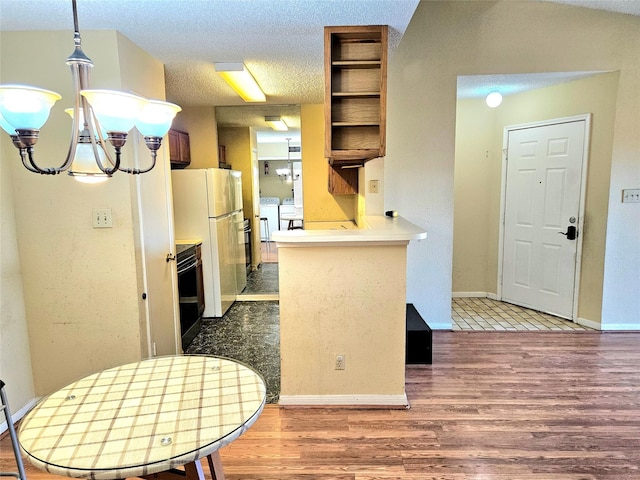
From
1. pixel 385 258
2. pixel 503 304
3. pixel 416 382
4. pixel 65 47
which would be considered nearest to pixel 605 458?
pixel 416 382

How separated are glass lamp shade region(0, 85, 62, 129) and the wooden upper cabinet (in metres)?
1.51

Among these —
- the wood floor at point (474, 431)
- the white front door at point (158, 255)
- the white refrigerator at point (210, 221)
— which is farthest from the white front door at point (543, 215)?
the white front door at point (158, 255)

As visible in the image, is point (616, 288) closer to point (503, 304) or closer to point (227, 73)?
point (503, 304)

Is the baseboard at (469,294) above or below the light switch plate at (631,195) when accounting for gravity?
below

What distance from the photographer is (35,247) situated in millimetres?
2379

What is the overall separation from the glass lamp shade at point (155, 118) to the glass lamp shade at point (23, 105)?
0.30 m

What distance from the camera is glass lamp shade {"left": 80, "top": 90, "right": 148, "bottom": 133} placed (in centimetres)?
121

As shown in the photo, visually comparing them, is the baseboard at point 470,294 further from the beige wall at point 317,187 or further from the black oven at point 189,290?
the black oven at point 189,290

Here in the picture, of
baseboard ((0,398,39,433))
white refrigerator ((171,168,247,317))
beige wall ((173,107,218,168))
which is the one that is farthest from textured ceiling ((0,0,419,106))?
baseboard ((0,398,39,433))

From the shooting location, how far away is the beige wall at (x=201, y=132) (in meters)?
4.61

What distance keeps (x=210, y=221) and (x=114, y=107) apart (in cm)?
287

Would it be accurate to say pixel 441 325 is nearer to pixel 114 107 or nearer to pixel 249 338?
pixel 249 338

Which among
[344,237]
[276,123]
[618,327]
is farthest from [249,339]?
[618,327]

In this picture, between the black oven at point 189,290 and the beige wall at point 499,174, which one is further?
the beige wall at point 499,174
